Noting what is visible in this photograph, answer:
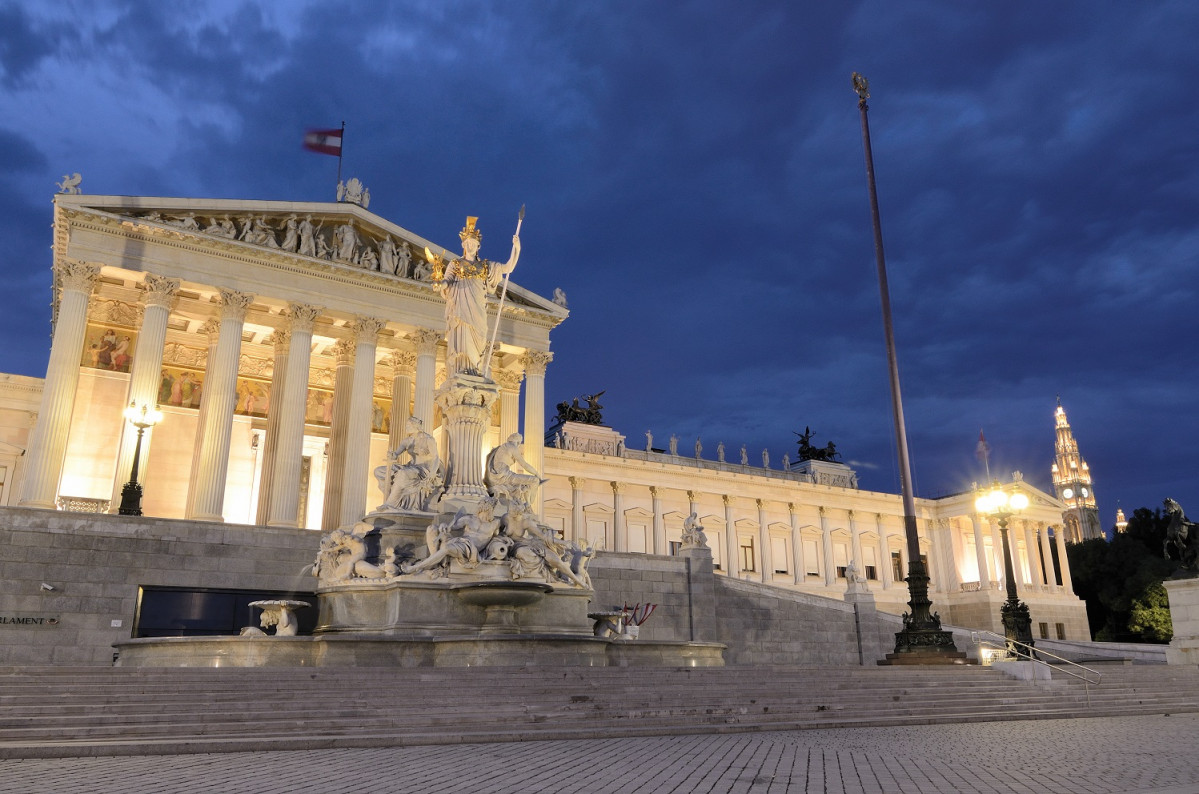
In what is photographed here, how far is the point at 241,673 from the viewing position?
12734 millimetres

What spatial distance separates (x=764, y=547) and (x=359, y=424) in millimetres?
32089

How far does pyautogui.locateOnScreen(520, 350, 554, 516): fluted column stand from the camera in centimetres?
3719

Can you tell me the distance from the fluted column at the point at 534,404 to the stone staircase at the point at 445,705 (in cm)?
2233

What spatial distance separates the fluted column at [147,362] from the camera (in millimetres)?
29031

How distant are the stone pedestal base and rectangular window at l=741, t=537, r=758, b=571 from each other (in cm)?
3503

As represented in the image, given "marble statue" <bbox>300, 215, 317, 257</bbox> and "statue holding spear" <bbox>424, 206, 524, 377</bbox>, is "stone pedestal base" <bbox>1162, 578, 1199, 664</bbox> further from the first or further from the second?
"marble statue" <bbox>300, 215, 317, 257</bbox>

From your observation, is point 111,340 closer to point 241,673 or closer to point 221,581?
point 221,581

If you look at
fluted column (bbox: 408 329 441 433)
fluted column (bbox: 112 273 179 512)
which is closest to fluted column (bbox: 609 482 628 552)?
fluted column (bbox: 408 329 441 433)

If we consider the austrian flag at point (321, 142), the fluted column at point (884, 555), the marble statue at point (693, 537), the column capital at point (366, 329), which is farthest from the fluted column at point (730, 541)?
the austrian flag at point (321, 142)

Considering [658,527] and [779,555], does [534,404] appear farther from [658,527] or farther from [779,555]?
[779,555]

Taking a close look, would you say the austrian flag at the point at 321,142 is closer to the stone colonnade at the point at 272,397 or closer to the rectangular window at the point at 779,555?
the stone colonnade at the point at 272,397

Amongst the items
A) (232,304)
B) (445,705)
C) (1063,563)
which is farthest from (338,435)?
(1063,563)

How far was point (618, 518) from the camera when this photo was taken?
52.6 m

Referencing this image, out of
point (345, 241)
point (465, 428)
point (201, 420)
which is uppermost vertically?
point (345, 241)
